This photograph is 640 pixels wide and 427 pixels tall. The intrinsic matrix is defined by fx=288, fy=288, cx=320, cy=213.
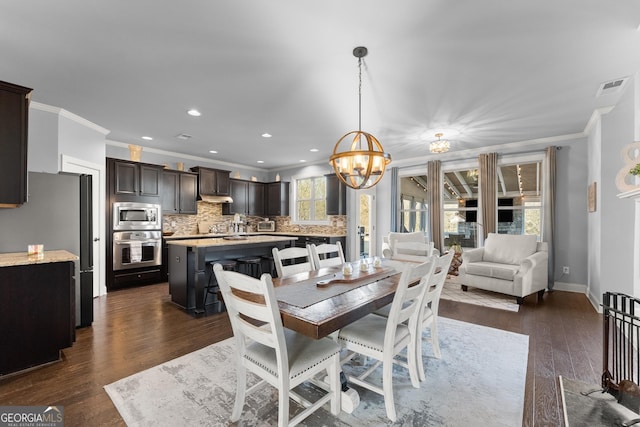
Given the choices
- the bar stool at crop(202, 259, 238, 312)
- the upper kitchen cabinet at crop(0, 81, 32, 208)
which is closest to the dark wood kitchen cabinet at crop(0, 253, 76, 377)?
the upper kitchen cabinet at crop(0, 81, 32, 208)

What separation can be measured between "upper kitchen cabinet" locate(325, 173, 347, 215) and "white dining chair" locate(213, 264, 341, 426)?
5.01 metres

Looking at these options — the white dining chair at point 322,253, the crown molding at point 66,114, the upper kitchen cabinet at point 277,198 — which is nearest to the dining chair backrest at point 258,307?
the white dining chair at point 322,253

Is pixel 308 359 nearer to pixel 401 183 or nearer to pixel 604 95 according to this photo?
pixel 604 95

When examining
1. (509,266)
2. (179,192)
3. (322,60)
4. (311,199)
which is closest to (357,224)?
(311,199)

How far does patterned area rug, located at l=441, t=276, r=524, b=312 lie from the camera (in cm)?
406

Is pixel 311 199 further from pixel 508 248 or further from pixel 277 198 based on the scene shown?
pixel 508 248

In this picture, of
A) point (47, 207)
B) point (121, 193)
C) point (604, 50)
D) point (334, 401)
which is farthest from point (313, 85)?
point (121, 193)

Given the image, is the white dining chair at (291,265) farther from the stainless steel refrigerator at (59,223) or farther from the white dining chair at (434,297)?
the stainless steel refrigerator at (59,223)

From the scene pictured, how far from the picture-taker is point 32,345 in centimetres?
236

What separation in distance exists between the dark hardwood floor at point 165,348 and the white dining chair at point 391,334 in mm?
808

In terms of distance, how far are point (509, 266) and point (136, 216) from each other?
6297mm

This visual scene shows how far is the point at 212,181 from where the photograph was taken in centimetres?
662

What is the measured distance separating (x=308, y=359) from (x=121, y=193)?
4.96m

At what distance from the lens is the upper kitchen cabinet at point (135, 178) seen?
5008 mm
